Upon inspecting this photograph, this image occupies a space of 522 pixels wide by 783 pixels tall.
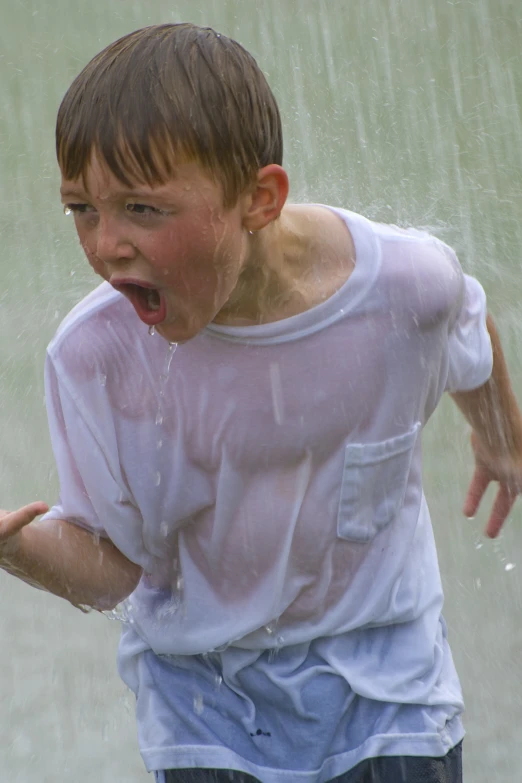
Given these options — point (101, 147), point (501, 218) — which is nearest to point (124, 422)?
point (101, 147)

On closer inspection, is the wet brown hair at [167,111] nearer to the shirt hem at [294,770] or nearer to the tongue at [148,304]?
the tongue at [148,304]

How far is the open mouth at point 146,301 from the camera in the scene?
1339mm

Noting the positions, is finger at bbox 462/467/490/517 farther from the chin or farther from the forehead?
the forehead

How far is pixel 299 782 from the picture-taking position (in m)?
1.63

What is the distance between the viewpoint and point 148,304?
136 centimetres

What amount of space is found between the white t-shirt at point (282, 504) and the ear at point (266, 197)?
156 millimetres

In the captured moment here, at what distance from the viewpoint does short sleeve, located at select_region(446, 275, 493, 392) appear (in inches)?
65.5

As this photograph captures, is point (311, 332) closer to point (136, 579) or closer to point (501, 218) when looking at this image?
point (136, 579)

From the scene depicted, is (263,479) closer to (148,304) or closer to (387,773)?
(148,304)

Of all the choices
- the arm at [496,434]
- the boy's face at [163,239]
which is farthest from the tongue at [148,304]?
the arm at [496,434]

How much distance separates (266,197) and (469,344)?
443mm

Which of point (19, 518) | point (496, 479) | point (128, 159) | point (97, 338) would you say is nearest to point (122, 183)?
point (128, 159)

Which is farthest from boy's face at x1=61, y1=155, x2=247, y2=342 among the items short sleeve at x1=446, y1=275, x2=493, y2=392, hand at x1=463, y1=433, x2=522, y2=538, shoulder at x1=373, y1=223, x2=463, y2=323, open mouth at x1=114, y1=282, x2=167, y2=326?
hand at x1=463, y1=433, x2=522, y2=538

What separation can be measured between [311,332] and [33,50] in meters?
4.33
